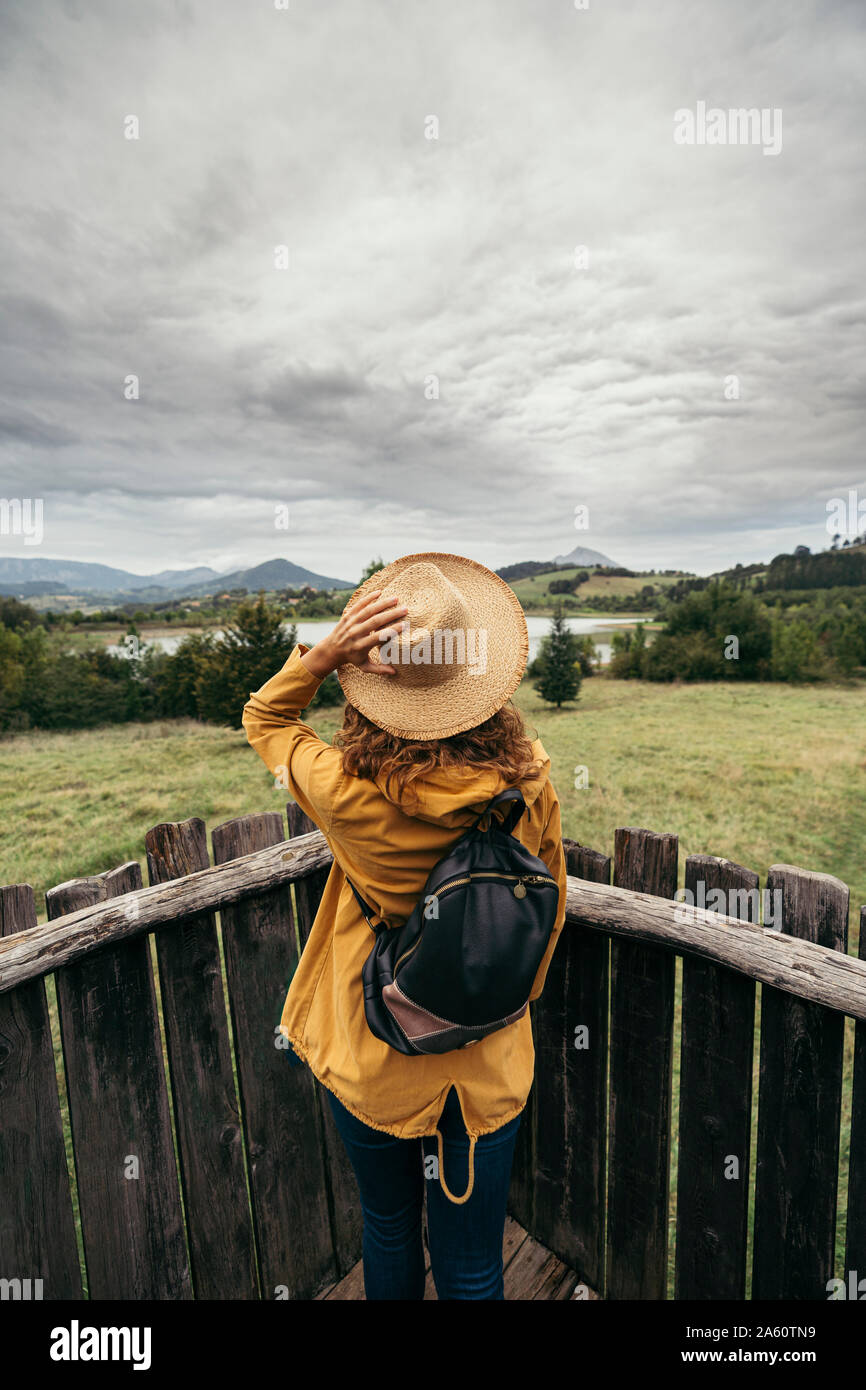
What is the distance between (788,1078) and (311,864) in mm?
1470

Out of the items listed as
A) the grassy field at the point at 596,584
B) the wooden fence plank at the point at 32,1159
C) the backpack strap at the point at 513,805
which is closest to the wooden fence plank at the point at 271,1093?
the wooden fence plank at the point at 32,1159

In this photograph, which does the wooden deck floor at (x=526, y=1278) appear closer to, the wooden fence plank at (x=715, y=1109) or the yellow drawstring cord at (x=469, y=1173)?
the wooden fence plank at (x=715, y=1109)

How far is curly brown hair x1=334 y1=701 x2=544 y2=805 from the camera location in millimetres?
1299

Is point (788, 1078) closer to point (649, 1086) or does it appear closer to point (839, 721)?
point (649, 1086)

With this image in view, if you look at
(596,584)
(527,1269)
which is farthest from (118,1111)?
(596,584)

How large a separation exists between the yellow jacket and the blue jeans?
0.17 ft

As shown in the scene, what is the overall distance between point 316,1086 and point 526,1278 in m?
1.05

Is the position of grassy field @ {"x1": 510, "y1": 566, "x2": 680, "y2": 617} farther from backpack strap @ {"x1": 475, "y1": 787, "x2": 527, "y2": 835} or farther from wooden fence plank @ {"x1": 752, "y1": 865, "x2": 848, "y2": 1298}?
backpack strap @ {"x1": 475, "y1": 787, "x2": 527, "y2": 835}

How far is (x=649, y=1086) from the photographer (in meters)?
1.98

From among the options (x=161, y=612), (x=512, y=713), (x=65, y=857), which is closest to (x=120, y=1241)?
(x=512, y=713)

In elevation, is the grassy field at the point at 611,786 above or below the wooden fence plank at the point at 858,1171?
below

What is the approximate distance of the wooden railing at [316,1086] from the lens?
1.56 m

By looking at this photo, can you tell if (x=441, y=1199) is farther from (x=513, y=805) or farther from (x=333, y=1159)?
(x=513, y=805)
